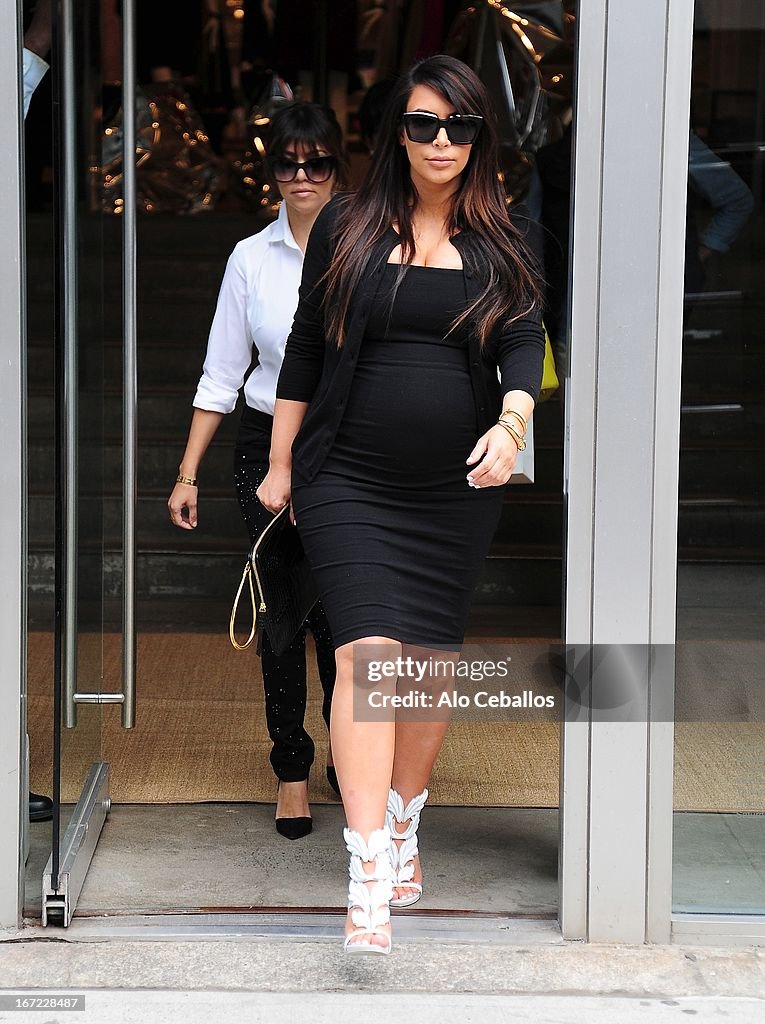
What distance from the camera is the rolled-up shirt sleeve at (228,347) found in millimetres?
3053

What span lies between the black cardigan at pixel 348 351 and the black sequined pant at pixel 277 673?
1.64 feet

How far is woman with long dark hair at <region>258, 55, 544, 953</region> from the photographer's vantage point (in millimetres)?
2412

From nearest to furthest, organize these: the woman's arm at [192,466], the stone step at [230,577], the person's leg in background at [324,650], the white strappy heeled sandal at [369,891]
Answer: the white strappy heeled sandal at [369,891] → the woman's arm at [192,466] → the person's leg in background at [324,650] → the stone step at [230,577]

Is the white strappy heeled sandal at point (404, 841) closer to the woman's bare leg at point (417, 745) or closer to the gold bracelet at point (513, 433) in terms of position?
the woman's bare leg at point (417, 745)

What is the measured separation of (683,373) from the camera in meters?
2.49

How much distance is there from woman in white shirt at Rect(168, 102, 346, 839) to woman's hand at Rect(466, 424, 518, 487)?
2.69 feet

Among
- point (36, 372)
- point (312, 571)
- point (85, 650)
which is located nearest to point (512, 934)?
point (312, 571)

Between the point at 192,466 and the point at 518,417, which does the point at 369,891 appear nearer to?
the point at 518,417

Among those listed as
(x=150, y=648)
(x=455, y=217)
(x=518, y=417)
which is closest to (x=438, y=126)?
(x=455, y=217)

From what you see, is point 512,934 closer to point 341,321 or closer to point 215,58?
point 341,321

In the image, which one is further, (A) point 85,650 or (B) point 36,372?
(A) point 85,650

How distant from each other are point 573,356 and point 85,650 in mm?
1197

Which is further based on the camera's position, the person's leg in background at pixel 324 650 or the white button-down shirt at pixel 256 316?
the person's leg in background at pixel 324 650

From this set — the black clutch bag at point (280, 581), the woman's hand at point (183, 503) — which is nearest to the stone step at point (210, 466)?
the woman's hand at point (183, 503)
